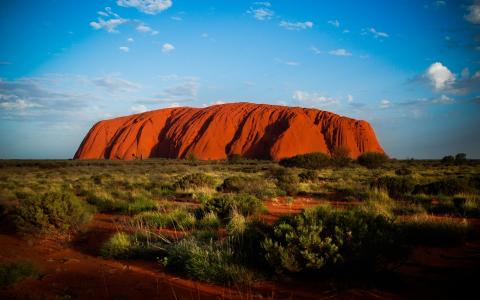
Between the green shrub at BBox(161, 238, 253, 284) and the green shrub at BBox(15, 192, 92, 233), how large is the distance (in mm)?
3293

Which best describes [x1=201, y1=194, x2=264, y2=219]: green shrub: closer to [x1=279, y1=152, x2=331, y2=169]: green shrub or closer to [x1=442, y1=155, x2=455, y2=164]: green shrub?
[x1=279, y1=152, x2=331, y2=169]: green shrub

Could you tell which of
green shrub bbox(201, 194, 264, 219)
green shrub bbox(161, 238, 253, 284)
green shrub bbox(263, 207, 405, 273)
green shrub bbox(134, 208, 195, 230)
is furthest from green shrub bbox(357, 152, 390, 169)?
green shrub bbox(161, 238, 253, 284)

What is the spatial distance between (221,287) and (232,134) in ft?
219

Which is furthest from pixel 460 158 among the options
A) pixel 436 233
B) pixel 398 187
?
pixel 436 233

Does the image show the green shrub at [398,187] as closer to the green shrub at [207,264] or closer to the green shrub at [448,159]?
the green shrub at [207,264]

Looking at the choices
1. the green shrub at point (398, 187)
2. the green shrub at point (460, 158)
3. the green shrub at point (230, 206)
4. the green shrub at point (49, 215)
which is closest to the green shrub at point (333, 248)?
the green shrub at point (230, 206)

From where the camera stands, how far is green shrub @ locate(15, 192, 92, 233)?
644 centimetres

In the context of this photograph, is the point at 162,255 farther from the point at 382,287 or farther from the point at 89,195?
the point at 89,195

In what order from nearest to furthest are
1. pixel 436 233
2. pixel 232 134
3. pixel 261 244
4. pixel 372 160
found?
pixel 261 244 < pixel 436 233 < pixel 372 160 < pixel 232 134

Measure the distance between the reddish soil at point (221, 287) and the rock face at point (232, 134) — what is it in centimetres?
5615

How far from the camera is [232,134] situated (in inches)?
2766

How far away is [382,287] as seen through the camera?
11.1 ft

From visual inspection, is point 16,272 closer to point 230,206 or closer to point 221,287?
point 221,287

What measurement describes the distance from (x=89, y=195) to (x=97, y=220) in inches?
146
